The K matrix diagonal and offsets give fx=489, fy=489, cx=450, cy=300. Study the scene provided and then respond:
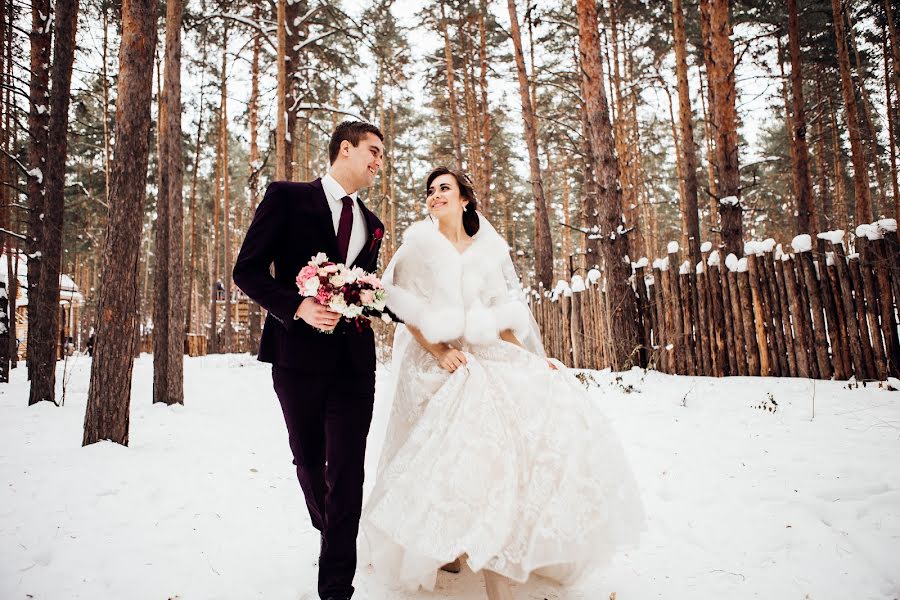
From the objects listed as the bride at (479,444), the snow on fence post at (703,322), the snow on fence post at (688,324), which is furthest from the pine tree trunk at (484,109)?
the bride at (479,444)

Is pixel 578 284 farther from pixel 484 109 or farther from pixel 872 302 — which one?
pixel 484 109

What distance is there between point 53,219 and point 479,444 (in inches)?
322

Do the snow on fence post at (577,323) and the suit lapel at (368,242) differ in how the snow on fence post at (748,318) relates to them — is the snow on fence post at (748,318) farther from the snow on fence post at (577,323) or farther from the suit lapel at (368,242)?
the suit lapel at (368,242)

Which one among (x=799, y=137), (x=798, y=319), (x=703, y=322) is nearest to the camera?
(x=798, y=319)

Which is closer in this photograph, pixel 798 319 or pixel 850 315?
pixel 850 315

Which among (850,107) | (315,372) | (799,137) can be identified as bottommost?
(315,372)

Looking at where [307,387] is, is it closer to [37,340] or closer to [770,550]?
[770,550]

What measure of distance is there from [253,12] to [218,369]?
8920mm

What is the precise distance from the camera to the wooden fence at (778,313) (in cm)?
500

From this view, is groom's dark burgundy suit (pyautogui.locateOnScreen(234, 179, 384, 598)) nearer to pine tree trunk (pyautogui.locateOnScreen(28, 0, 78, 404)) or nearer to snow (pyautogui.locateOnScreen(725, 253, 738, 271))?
snow (pyautogui.locateOnScreen(725, 253, 738, 271))

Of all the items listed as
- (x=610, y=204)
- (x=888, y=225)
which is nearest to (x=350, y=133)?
(x=888, y=225)

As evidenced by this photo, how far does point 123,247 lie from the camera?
4.35 meters

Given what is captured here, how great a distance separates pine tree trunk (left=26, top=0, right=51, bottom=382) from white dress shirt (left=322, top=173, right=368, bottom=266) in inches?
324

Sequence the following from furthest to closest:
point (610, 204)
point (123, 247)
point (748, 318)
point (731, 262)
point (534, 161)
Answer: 1. point (534, 161)
2. point (610, 204)
3. point (731, 262)
4. point (748, 318)
5. point (123, 247)
